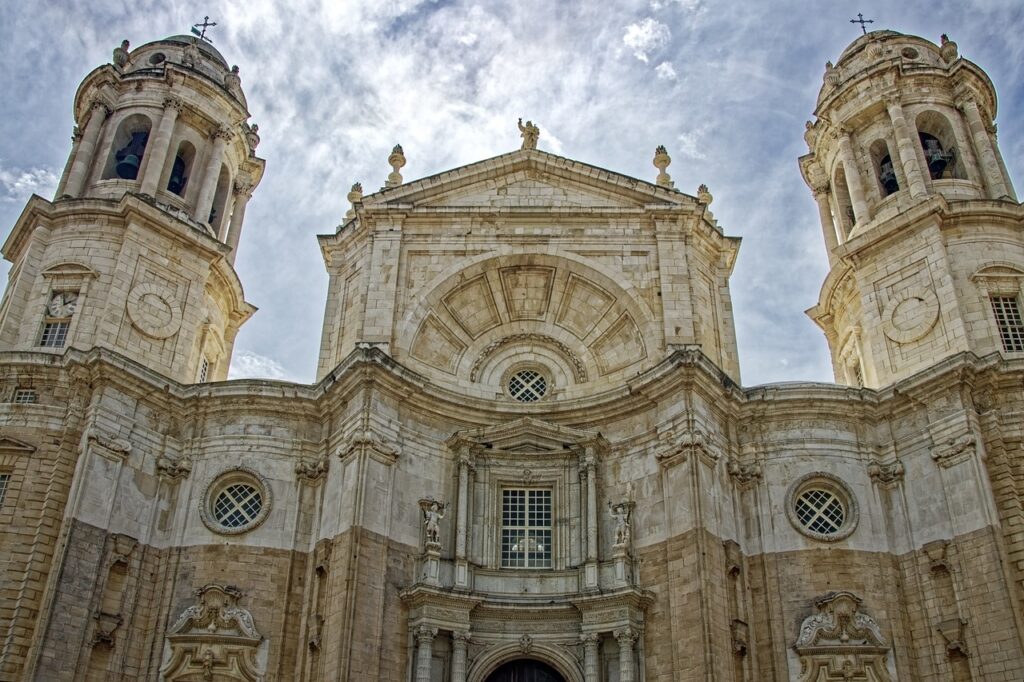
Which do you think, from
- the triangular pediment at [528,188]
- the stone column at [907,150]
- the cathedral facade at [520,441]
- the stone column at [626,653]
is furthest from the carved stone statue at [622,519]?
the stone column at [907,150]

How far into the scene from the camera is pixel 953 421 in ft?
76.3

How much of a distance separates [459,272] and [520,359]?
10.1 feet

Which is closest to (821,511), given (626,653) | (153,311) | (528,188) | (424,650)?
(626,653)

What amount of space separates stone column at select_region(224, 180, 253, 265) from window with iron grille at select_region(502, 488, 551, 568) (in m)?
14.3

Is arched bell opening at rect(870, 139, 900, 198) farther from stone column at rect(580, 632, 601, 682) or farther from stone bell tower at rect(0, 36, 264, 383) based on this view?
stone bell tower at rect(0, 36, 264, 383)

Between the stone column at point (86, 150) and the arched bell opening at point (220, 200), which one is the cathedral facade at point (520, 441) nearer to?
the stone column at point (86, 150)

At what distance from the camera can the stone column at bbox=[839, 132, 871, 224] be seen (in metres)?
30.2

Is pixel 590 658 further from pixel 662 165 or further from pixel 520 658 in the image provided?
pixel 662 165

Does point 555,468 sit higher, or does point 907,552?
point 555,468

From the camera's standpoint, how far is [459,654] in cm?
2216

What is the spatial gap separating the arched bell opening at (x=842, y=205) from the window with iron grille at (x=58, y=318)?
938 inches

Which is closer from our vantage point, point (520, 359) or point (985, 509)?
point (985, 509)

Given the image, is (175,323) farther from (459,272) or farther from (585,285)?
(585,285)

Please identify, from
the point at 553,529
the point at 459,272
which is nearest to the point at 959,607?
the point at 553,529
